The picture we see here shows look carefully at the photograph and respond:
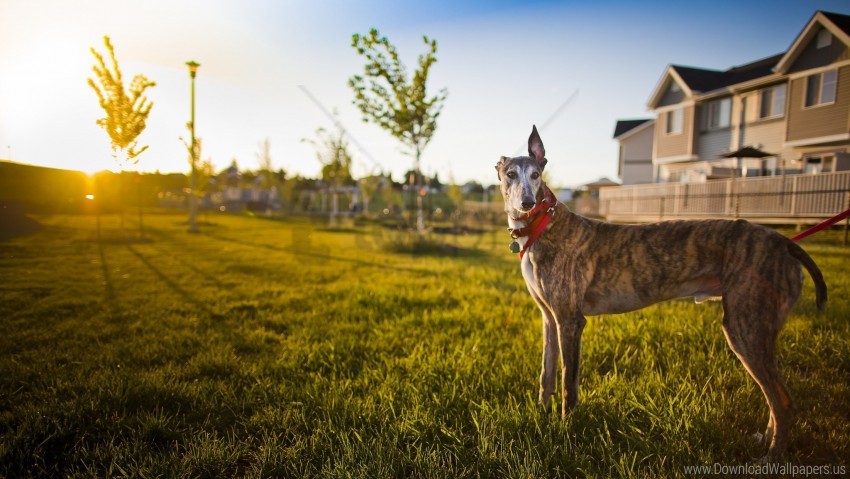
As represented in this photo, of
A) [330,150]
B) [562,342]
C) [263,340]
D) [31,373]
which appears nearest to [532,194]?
[562,342]

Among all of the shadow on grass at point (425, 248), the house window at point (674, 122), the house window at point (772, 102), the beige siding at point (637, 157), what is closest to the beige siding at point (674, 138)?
the house window at point (674, 122)

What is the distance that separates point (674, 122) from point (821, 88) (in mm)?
9004

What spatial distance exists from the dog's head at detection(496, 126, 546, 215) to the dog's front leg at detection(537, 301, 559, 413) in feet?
3.30

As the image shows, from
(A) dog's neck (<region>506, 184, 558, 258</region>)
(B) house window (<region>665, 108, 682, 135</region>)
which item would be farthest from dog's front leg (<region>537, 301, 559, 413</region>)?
(B) house window (<region>665, 108, 682, 135</region>)

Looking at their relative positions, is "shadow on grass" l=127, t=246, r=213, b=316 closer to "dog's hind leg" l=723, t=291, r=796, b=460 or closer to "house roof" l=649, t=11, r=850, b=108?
"dog's hind leg" l=723, t=291, r=796, b=460

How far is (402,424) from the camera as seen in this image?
9.73 ft

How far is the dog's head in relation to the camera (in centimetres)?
291

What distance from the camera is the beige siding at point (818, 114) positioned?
1477 cm

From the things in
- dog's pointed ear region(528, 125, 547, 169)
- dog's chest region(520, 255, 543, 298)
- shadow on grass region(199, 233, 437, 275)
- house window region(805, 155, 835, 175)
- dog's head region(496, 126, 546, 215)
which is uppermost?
house window region(805, 155, 835, 175)

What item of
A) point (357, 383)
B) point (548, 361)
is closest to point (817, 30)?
point (548, 361)

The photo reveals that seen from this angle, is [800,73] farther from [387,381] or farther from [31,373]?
[31,373]

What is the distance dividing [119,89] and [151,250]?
8175 millimetres

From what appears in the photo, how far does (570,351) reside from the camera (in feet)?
9.79

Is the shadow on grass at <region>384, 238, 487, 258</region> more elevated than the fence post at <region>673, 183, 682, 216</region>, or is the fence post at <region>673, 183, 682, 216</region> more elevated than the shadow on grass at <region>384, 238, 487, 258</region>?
the fence post at <region>673, 183, 682, 216</region>
